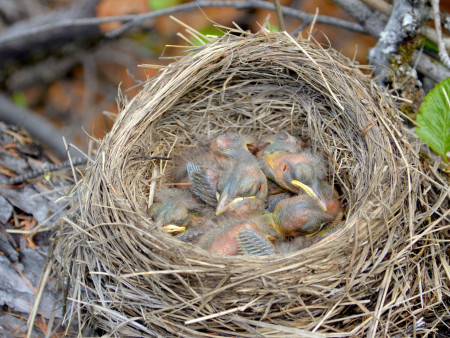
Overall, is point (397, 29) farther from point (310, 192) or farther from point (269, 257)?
point (269, 257)

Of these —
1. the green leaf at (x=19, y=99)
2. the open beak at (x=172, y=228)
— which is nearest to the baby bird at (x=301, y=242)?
the open beak at (x=172, y=228)

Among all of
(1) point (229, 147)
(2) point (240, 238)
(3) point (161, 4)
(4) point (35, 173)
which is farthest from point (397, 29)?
(4) point (35, 173)

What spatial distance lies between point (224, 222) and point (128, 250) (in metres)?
0.41

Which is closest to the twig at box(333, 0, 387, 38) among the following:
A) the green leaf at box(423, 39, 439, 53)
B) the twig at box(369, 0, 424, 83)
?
the twig at box(369, 0, 424, 83)

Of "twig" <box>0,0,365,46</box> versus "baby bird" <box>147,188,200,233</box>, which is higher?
"twig" <box>0,0,365,46</box>

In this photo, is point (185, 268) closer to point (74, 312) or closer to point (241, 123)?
point (74, 312)

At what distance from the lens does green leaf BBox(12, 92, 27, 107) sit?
3.13m

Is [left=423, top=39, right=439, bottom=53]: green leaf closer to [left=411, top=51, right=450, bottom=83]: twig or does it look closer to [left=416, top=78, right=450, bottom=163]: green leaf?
[left=411, top=51, right=450, bottom=83]: twig

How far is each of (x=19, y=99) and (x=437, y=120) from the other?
2716 mm

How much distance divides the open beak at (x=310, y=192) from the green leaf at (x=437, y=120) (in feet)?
1.43

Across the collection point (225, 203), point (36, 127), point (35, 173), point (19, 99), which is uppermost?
point (225, 203)

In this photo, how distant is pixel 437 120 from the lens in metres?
1.67

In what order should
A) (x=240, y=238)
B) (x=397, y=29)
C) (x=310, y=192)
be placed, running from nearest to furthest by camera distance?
(x=240, y=238), (x=310, y=192), (x=397, y=29)

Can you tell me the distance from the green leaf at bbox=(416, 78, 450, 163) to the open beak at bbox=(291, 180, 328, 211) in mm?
434
